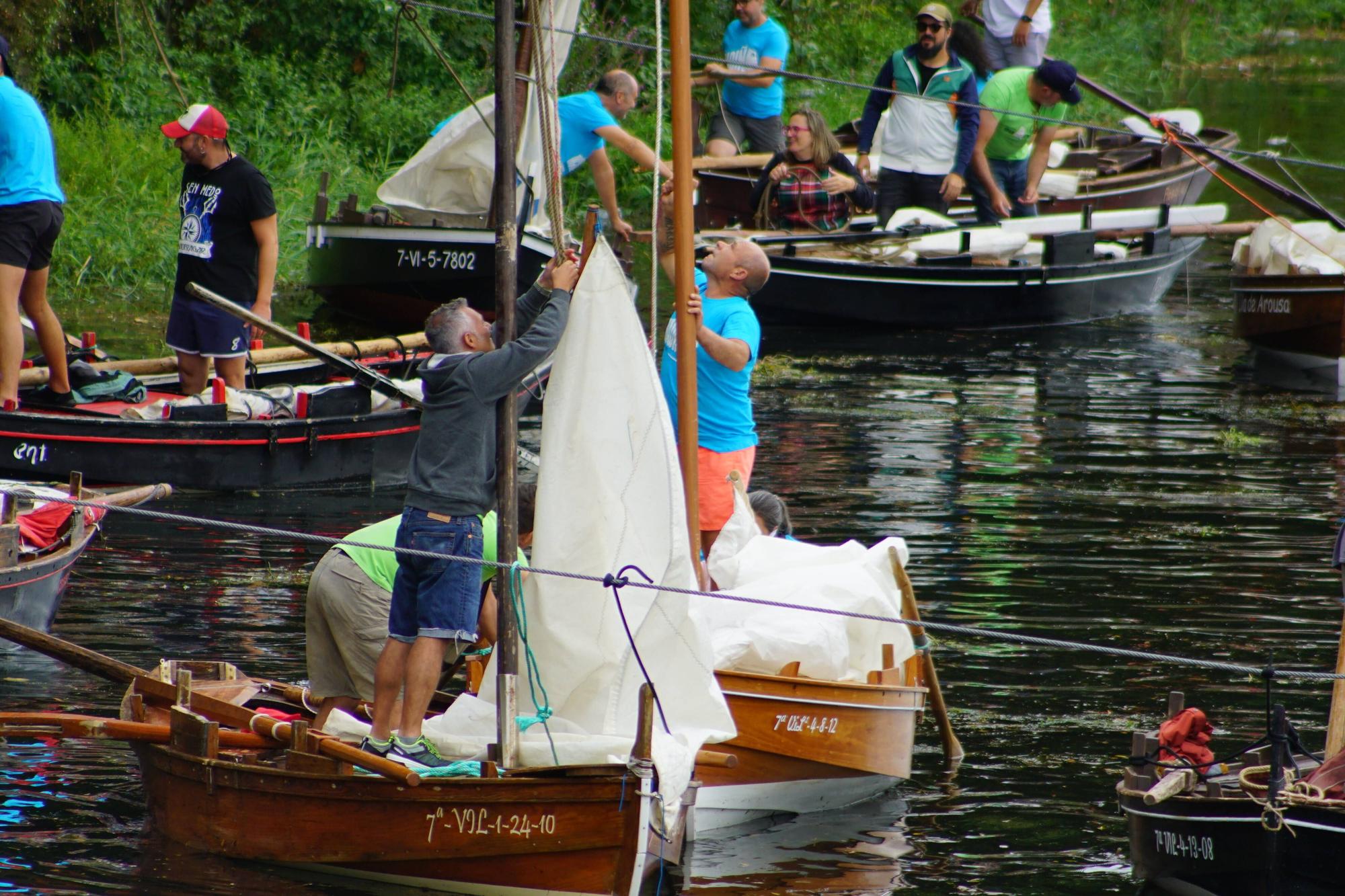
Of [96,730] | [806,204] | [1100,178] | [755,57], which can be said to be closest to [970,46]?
[755,57]

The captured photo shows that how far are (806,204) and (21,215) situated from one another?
8621 mm

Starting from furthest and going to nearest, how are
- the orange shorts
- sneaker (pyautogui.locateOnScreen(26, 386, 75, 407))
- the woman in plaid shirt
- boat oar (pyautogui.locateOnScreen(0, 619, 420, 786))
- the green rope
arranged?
1. the woman in plaid shirt
2. sneaker (pyautogui.locateOnScreen(26, 386, 75, 407))
3. the orange shorts
4. boat oar (pyautogui.locateOnScreen(0, 619, 420, 786))
5. the green rope

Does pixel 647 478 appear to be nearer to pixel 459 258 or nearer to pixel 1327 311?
pixel 459 258

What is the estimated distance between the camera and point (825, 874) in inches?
239

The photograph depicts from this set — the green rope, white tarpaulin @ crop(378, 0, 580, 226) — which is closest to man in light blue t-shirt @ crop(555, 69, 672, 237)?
white tarpaulin @ crop(378, 0, 580, 226)

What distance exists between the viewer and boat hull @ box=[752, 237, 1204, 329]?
1609 centimetres

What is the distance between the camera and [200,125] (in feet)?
32.8

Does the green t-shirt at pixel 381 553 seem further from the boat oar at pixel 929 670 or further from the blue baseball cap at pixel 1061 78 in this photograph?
the blue baseball cap at pixel 1061 78

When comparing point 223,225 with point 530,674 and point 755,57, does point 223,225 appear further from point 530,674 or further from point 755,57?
point 755,57

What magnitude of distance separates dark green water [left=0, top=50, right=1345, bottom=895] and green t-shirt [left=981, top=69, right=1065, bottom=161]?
1.74 m

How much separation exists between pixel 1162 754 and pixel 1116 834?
0.78 m

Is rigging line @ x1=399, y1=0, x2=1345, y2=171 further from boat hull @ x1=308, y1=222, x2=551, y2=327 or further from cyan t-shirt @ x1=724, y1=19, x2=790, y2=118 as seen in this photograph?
cyan t-shirt @ x1=724, y1=19, x2=790, y2=118

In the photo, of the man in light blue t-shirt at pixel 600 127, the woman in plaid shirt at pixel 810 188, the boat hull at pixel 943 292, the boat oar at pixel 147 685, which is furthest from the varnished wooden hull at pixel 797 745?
the woman in plaid shirt at pixel 810 188

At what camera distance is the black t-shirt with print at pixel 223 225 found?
402 inches
